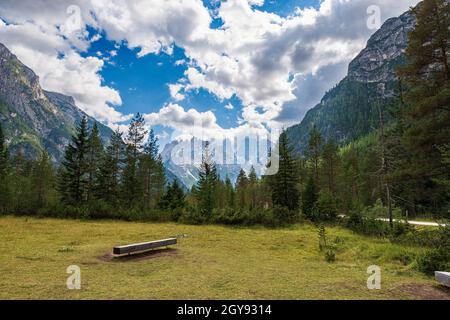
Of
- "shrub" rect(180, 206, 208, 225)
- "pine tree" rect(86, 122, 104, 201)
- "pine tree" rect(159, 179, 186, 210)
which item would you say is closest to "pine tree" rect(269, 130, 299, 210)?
"shrub" rect(180, 206, 208, 225)

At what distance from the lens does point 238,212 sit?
89.9ft

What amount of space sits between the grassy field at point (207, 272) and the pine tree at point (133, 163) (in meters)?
20.1

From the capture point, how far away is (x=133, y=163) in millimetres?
38562

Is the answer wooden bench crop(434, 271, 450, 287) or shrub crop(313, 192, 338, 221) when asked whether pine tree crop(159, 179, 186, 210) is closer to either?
shrub crop(313, 192, 338, 221)

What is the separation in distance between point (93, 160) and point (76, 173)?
11.3 feet

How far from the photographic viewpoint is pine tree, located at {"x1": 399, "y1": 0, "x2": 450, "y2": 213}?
16734mm

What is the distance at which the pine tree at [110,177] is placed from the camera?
36.5 meters

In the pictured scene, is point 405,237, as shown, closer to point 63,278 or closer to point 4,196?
point 63,278

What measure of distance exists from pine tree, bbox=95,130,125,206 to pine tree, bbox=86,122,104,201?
0.60m

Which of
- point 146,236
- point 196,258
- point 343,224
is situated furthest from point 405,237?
point 146,236

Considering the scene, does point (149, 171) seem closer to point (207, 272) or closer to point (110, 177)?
point (110, 177)

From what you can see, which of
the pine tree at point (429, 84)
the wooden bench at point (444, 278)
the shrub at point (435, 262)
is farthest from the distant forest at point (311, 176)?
the wooden bench at point (444, 278)
